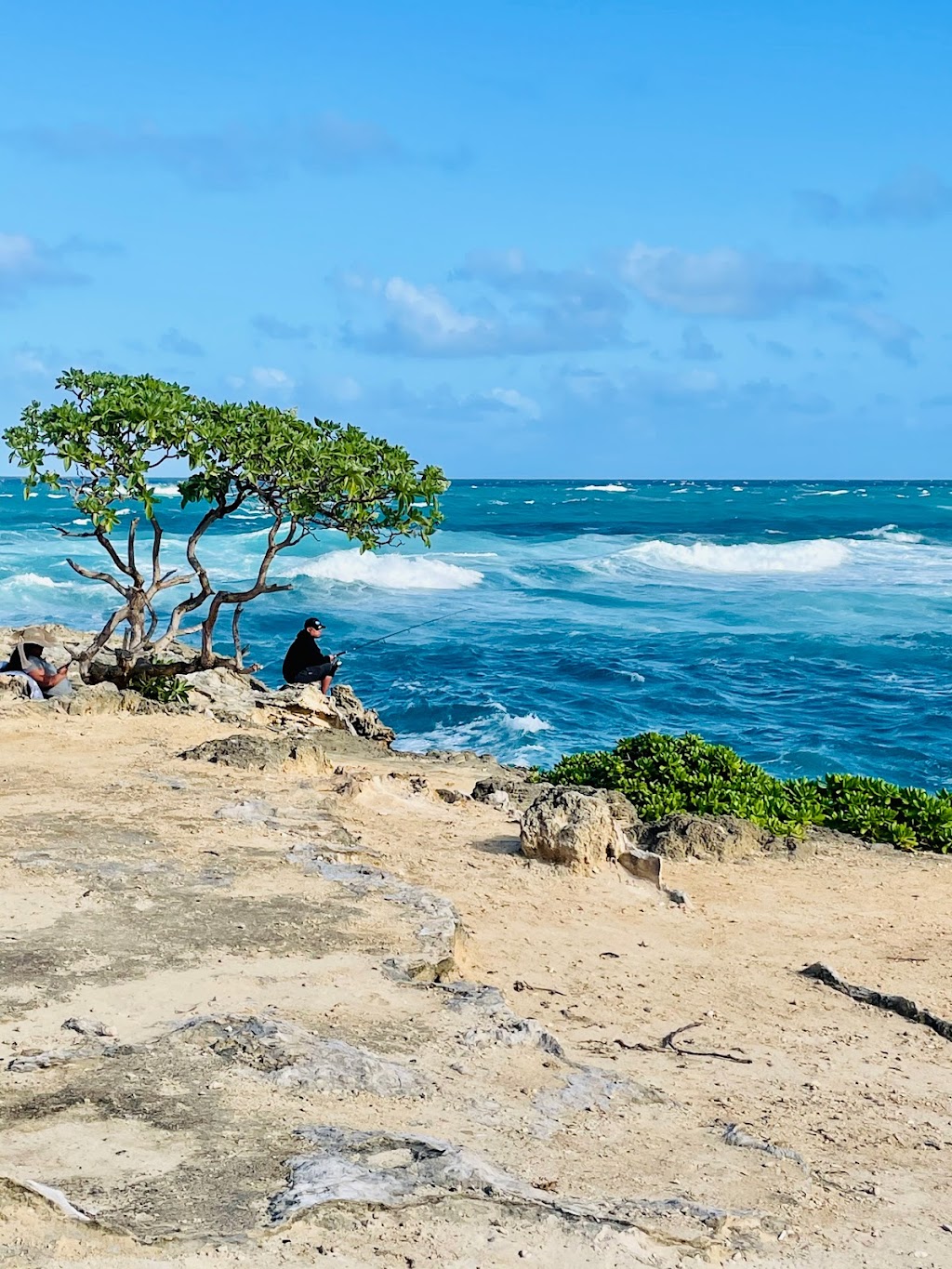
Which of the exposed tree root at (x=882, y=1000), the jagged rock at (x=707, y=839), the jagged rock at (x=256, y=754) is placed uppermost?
the jagged rock at (x=256, y=754)

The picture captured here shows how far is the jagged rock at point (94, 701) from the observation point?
13289 mm

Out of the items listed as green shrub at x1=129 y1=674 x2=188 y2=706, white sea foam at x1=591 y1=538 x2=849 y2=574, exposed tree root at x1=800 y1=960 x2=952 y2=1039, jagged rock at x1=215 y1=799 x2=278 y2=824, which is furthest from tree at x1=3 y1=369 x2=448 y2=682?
white sea foam at x1=591 y1=538 x2=849 y2=574

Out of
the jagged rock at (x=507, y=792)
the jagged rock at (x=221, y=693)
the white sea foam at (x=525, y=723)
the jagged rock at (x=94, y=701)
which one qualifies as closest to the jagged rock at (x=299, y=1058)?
the jagged rock at (x=507, y=792)

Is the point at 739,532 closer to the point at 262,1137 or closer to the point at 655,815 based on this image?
the point at 655,815

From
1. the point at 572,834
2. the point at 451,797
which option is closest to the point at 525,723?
the point at 451,797

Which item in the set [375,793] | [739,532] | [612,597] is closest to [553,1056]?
[375,793]

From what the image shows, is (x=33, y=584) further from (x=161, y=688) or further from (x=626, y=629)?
(x=161, y=688)

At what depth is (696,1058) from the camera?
598 centimetres

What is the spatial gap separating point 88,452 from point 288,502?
212 centimetres

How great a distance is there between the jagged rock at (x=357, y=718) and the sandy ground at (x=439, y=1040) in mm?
5781

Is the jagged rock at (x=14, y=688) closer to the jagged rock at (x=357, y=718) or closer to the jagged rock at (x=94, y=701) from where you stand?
the jagged rock at (x=94, y=701)

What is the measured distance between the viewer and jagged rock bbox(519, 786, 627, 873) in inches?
354

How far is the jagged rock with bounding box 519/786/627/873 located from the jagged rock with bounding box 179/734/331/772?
2.65 m

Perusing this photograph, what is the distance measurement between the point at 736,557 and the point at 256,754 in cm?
3878
